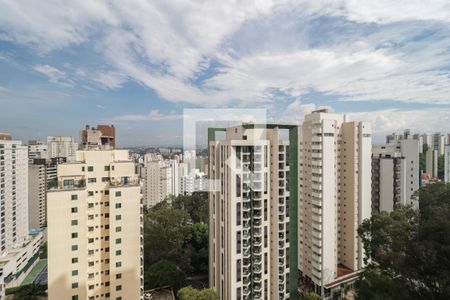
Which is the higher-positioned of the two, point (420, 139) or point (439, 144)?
point (420, 139)

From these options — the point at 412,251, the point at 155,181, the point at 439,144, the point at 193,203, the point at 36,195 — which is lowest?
the point at 193,203

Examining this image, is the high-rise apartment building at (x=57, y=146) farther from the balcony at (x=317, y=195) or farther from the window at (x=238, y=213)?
the balcony at (x=317, y=195)

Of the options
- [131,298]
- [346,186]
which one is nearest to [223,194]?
[131,298]


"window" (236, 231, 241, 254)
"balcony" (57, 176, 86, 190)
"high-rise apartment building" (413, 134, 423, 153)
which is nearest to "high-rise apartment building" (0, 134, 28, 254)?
"balcony" (57, 176, 86, 190)

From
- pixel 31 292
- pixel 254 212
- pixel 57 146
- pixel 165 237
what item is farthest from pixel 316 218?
pixel 57 146

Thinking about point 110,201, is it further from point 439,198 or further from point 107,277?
point 439,198

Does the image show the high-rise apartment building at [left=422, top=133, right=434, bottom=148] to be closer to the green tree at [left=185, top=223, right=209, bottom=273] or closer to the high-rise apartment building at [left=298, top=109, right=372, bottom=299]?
the high-rise apartment building at [left=298, top=109, right=372, bottom=299]

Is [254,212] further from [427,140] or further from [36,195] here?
[36,195]
